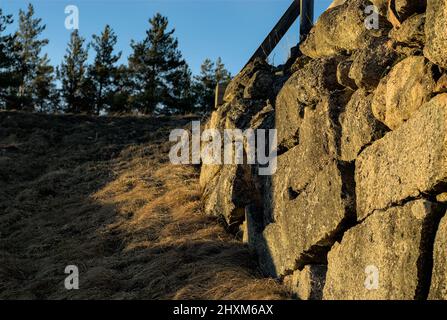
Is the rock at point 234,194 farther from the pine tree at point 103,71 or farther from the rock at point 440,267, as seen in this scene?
the pine tree at point 103,71

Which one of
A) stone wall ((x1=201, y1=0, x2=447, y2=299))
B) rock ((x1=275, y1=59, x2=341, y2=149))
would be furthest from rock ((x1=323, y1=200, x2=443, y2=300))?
rock ((x1=275, y1=59, x2=341, y2=149))

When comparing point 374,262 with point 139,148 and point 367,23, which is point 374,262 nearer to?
point 367,23

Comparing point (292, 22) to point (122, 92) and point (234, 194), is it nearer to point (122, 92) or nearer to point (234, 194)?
point (234, 194)

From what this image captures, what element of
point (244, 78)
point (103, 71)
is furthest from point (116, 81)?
point (244, 78)

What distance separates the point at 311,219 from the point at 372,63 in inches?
71.0

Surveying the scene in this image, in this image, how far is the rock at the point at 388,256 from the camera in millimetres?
4215

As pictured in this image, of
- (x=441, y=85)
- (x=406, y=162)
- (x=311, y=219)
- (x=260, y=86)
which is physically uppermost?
(x=260, y=86)

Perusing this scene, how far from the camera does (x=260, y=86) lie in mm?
10070

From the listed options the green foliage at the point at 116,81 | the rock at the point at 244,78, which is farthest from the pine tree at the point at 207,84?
the rock at the point at 244,78

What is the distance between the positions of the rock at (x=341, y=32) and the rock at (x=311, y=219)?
5.08ft
